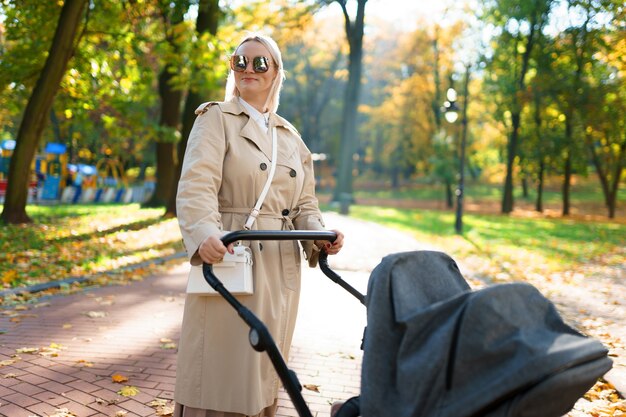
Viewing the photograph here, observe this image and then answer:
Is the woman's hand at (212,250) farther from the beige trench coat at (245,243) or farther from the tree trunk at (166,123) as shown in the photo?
the tree trunk at (166,123)

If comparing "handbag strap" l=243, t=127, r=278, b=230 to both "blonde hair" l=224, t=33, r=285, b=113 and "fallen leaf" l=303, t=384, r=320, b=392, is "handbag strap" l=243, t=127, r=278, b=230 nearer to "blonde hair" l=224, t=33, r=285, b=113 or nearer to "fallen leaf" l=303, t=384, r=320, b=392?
"blonde hair" l=224, t=33, r=285, b=113

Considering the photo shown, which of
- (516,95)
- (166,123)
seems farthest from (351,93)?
(166,123)

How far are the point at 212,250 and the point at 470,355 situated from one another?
1104mm

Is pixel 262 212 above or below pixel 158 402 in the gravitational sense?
above

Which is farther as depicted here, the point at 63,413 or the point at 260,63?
the point at 63,413

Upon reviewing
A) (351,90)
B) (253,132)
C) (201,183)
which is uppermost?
(351,90)

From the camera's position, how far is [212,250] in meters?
2.33

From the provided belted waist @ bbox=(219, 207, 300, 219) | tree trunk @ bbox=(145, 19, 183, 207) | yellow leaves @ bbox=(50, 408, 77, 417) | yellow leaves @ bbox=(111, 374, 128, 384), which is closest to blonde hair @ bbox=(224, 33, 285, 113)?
belted waist @ bbox=(219, 207, 300, 219)

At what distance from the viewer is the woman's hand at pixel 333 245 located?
2.71 m

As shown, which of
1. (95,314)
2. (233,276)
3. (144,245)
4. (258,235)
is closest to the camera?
(258,235)

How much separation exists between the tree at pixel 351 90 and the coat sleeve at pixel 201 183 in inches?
898

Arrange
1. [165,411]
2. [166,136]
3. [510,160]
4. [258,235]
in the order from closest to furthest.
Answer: [258,235] < [165,411] < [166,136] < [510,160]

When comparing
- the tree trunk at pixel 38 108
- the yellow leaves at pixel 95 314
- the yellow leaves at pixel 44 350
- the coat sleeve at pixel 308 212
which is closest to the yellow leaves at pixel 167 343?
the yellow leaves at pixel 44 350

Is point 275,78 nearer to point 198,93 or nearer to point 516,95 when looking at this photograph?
point 198,93
